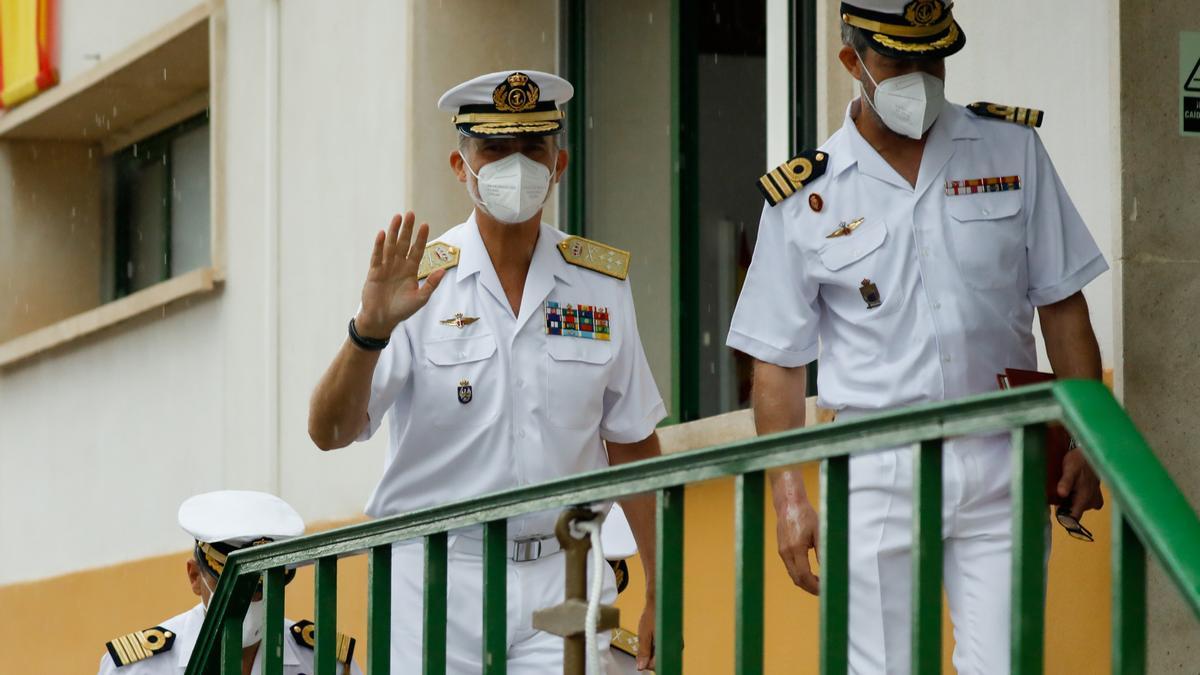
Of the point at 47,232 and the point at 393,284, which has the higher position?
the point at 47,232

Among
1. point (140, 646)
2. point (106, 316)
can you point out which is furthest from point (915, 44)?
point (106, 316)

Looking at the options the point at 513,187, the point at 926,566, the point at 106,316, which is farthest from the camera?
the point at 106,316

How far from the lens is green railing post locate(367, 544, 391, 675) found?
3.63m

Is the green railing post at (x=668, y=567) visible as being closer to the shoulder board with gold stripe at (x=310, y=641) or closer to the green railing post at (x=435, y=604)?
the green railing post at (x=435, y=604)

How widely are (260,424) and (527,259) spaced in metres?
5.20

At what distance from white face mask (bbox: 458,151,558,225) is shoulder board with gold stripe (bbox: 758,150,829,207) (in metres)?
0.49

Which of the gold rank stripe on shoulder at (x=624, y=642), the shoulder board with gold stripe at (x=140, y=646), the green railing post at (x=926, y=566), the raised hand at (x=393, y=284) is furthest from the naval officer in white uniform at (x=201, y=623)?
the green railing post at (x=926, y=566)

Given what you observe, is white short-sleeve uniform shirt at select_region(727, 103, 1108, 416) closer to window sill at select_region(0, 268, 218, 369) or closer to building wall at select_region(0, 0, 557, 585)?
building wall at select_region(0, 0, 557, 585)

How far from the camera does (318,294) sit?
9133 millimetres

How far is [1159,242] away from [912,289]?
1.06 m

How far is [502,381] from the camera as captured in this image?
4402 millimetres

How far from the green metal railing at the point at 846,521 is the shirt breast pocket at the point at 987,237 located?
122cm

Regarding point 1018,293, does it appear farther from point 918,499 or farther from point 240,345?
point 240,345

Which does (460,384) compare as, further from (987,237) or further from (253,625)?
(253,625)
